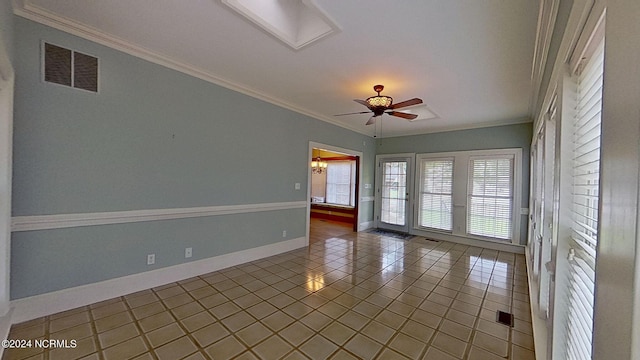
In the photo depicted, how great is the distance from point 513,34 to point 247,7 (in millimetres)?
2302

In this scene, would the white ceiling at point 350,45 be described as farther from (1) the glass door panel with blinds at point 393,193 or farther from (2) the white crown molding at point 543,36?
(1) the glass door panel with blinds at point 393,193

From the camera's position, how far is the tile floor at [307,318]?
1.92 m

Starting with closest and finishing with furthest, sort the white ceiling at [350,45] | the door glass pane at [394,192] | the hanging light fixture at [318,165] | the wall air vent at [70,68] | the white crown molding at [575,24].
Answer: the white crown molding at [575,24] < the white ceiling at [350,45] < the wall air vent at [70,68] < the door glass pane at [394,192] < the hanging light fixture at [318,165]

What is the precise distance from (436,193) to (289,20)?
488cm

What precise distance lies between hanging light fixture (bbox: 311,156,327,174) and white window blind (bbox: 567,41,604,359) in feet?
23.8

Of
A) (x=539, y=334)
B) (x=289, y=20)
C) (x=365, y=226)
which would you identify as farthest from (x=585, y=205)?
(x=365, y=226)

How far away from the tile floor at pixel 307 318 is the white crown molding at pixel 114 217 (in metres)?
0.80

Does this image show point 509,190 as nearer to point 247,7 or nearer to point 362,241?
point 362,241

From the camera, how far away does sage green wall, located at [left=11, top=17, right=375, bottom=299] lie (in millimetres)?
2150

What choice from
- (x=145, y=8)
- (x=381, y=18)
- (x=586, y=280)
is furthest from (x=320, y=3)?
(x=586, y=280)

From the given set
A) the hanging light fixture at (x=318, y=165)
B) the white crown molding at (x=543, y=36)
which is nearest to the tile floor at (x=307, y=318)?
the white crown molding at (x=543, y=36)

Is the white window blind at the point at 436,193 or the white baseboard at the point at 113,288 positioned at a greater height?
the white window blind at the point at 436,193

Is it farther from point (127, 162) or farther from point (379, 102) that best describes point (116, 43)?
point (379, 102)

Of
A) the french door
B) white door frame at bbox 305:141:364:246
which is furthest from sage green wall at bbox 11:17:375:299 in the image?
the french door
